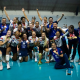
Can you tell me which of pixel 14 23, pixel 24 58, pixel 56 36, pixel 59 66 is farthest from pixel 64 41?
pixel 14 23

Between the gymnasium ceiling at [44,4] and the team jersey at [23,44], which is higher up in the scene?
the gymnasium ceiling at [44,4]

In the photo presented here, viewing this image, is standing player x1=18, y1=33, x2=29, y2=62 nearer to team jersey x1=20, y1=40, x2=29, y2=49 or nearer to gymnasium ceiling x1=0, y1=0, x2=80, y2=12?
team jersey x1=20, y1=40, x2=29, y2=49

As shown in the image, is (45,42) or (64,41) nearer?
(64,41)

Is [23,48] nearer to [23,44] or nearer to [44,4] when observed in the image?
[23,44]

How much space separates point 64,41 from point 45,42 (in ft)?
2.36

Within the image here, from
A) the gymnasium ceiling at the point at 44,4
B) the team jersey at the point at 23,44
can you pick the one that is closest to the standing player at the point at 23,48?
the team jersey at the point at 23,44

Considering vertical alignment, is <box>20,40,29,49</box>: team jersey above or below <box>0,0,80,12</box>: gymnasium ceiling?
below

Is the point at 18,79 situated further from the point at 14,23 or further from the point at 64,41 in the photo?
the point at 14,23

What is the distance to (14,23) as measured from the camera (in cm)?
393

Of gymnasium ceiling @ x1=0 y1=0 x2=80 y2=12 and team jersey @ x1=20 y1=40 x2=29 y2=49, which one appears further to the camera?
gymnasium ceiling @ x1=0 y1=0 x2=80 y2=12

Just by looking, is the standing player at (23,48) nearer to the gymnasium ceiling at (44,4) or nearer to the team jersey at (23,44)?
the team jersey at (23,44)

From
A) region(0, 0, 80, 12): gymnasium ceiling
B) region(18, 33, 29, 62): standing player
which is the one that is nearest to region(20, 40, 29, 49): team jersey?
region(18, 33, 29, 62): standing player

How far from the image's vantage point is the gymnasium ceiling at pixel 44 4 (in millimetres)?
9141

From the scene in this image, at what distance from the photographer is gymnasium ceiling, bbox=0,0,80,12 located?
9.14m
